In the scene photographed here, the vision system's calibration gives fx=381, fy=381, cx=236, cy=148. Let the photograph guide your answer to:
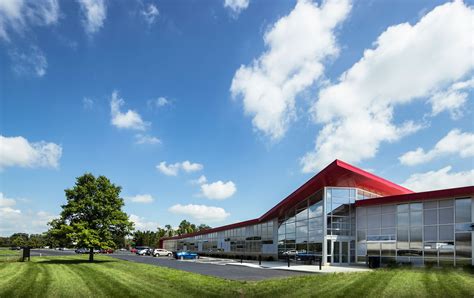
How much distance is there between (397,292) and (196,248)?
6381 cm

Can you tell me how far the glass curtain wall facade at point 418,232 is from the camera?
25.8 m

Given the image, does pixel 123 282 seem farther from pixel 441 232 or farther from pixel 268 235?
pixel 268 235

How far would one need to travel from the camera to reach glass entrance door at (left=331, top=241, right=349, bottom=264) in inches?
1305

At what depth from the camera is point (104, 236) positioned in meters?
33.4

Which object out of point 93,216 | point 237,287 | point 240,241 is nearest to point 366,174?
point 237,287

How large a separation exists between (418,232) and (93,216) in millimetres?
27188

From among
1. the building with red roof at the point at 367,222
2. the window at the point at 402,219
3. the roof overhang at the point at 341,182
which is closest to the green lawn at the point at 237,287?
the building with red roof at the point at 367,222

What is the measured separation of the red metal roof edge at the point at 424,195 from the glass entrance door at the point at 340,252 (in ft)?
12.9

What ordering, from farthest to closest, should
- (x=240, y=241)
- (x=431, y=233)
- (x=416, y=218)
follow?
(x=240, y=241) < (x=416, y=218) < (x=431, y=233)

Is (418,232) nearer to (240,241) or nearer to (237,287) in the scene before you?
(237,287)

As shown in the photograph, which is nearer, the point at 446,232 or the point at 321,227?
the point at 446,232

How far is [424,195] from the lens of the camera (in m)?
28.0

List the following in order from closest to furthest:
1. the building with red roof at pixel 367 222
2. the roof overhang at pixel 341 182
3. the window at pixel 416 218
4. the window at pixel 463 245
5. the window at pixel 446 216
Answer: the window at pixel 463 245 → the building with red roof at pixel 367 222 → the window at pixel 446 216 → the window at pixel 416 218 → the roof overhang at pixel 341 182

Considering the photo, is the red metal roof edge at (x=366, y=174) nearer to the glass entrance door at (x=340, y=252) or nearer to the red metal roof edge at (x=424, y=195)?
the red metal roof edge at (x=424, y=195)
